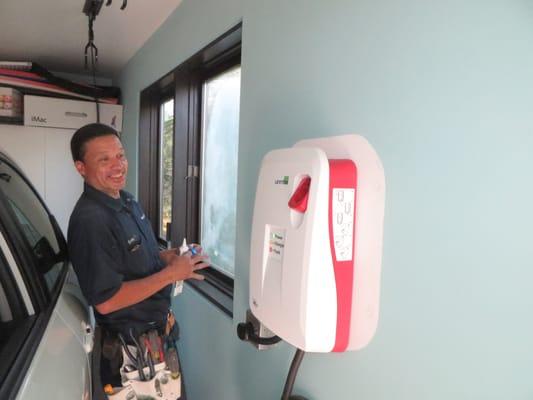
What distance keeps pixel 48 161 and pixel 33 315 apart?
2.97 m

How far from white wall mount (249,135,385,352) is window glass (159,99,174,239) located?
2.09 metres

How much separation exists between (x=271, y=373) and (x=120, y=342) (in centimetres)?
61

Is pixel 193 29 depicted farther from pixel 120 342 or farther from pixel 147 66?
pixel 120 342

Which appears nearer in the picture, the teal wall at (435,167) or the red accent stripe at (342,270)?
the teal wall at (435,167)

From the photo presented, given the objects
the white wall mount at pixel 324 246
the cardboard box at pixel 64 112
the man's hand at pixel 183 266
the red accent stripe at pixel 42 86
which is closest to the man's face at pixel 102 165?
the man's hand at pixel 183 266

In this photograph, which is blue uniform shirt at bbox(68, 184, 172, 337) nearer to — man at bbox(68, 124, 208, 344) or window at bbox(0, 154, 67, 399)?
man at bbox(68, 124, 208, 344)

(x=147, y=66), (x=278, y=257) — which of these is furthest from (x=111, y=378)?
(x=147, y=66)

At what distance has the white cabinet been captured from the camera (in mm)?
3312

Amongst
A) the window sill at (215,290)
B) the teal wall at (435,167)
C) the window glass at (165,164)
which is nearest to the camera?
the teal wall at (435,167)

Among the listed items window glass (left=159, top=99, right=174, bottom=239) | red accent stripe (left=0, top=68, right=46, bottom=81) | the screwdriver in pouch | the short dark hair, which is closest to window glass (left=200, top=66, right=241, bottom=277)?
the screwdriver in pouch

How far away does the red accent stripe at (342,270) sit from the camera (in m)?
0.76

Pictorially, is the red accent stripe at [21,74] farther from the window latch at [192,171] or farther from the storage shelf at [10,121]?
the window latch at [192,171]

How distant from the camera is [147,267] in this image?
1.40 metres

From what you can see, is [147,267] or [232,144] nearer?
[147,267]
